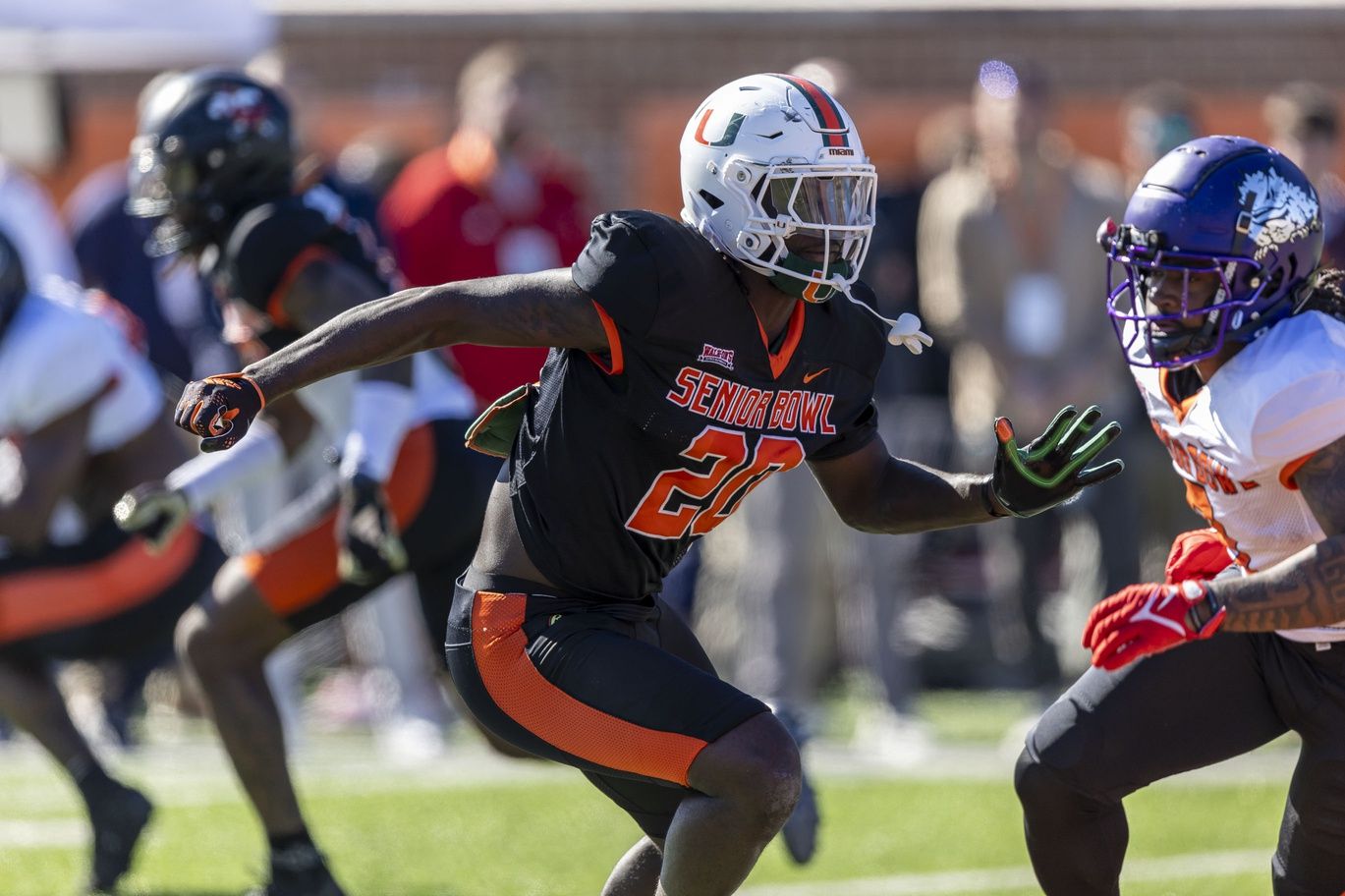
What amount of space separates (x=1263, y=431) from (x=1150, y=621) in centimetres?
50

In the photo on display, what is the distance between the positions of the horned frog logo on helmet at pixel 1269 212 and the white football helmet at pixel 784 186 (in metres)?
0.71

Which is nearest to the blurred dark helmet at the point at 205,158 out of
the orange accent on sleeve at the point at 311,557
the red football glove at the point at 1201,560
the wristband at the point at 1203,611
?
the orange accent on sleeve at the point at 311,557

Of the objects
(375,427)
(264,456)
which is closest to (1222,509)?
(375,427)

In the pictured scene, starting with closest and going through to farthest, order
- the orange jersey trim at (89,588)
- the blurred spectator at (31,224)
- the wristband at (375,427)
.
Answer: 1. the wristband at (375,427)
2. the orange jersey trim at (89,588)
3. the blurred spectator at (31,224)

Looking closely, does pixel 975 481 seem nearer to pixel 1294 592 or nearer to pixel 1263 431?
pixel 1263 431

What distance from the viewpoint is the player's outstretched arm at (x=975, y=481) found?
12.5 feet

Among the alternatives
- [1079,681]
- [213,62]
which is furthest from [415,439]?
[213,62]

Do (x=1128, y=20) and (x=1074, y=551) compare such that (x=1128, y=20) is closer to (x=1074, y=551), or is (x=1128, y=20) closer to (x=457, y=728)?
(x=1074, y=551)

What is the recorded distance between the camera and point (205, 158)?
16.4ft

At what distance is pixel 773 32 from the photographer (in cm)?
1071

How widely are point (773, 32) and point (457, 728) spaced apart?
4651 mm

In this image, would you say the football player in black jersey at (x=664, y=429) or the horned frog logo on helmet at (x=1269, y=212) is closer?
the football player in black jersey at (x=664, y=429)

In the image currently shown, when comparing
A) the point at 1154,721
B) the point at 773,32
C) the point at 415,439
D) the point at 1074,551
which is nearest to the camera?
the point at 1154,721

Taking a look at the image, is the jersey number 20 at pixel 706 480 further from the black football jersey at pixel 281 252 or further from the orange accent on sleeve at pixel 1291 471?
the black football jersey at pixel 281 252
